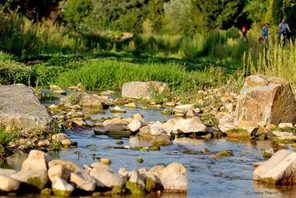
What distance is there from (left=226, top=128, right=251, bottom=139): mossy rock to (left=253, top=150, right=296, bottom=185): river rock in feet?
8.42

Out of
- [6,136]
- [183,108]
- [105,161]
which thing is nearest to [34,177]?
[105,161]

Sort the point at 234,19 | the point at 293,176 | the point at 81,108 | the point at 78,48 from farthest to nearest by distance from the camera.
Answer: the point at 234,19, the point at 78,48, the point at 81,108, the point at 293,176

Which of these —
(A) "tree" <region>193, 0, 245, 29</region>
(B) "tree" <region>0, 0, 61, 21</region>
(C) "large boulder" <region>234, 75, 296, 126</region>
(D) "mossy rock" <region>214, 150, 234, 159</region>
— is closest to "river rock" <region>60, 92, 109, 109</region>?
(C) "large boulder" <region>234, 75, 296, 126</region>

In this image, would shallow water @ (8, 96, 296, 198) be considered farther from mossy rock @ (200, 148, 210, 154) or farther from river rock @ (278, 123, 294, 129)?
river rock @ (278, 123, 294, 129)

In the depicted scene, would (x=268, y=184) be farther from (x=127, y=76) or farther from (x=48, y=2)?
(x=48, y=2)

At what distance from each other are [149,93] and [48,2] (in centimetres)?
1643

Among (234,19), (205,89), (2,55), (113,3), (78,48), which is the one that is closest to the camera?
(205,89)

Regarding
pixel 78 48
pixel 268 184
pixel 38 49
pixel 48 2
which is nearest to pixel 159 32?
pixel 48 2

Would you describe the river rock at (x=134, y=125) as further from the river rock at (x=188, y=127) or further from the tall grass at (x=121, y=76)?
the tall grass at (x=121, y=76)

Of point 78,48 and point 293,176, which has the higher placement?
point 293,176

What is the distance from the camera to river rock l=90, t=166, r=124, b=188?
586 centimetres

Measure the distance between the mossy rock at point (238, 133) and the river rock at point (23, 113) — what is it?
7.24 ft

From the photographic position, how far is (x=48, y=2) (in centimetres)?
2895

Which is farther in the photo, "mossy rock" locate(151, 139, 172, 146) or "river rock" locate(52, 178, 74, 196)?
"mossy rock" locate(151, 139, 172, 146)
